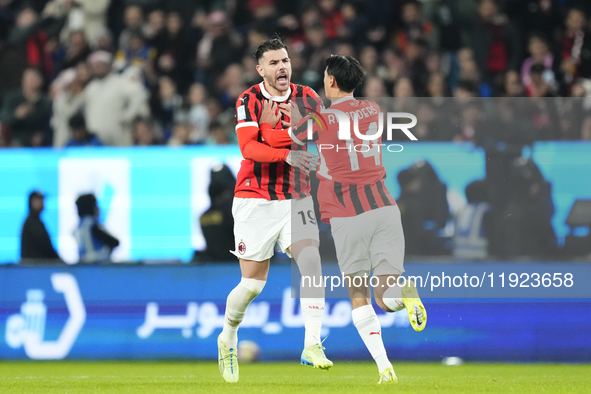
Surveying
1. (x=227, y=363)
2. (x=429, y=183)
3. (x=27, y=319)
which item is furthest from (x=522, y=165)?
(x=27, y=319)

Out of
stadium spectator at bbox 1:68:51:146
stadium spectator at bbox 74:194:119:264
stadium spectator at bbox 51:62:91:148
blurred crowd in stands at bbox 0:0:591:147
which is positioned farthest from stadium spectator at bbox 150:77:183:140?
stadium spectator at bbox 74:194:119:264

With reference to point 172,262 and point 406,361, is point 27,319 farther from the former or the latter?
point 406,361

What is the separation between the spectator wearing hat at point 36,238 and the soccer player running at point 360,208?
Answer: 3.87m

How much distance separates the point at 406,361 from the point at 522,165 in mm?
2161

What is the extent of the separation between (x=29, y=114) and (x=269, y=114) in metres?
5.54

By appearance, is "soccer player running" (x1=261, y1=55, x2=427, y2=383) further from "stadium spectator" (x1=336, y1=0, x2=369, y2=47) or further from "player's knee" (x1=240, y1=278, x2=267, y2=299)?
"stadium spectator" (x1=336, y1=0, x2=369, y2=47)

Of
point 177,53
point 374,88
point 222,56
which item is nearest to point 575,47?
point 374,88

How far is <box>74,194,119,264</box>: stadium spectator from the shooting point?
8758mm

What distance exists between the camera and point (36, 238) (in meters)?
8.77

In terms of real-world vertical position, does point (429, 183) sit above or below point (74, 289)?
above

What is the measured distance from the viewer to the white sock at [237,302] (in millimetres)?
6230

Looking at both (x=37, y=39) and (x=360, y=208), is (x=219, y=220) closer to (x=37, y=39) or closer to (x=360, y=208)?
(x=360, y=208)

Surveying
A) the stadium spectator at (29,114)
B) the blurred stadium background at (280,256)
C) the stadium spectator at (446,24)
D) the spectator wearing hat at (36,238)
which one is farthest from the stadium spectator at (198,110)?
the stadium spectator at (446,24)

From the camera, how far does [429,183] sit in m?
8.57
